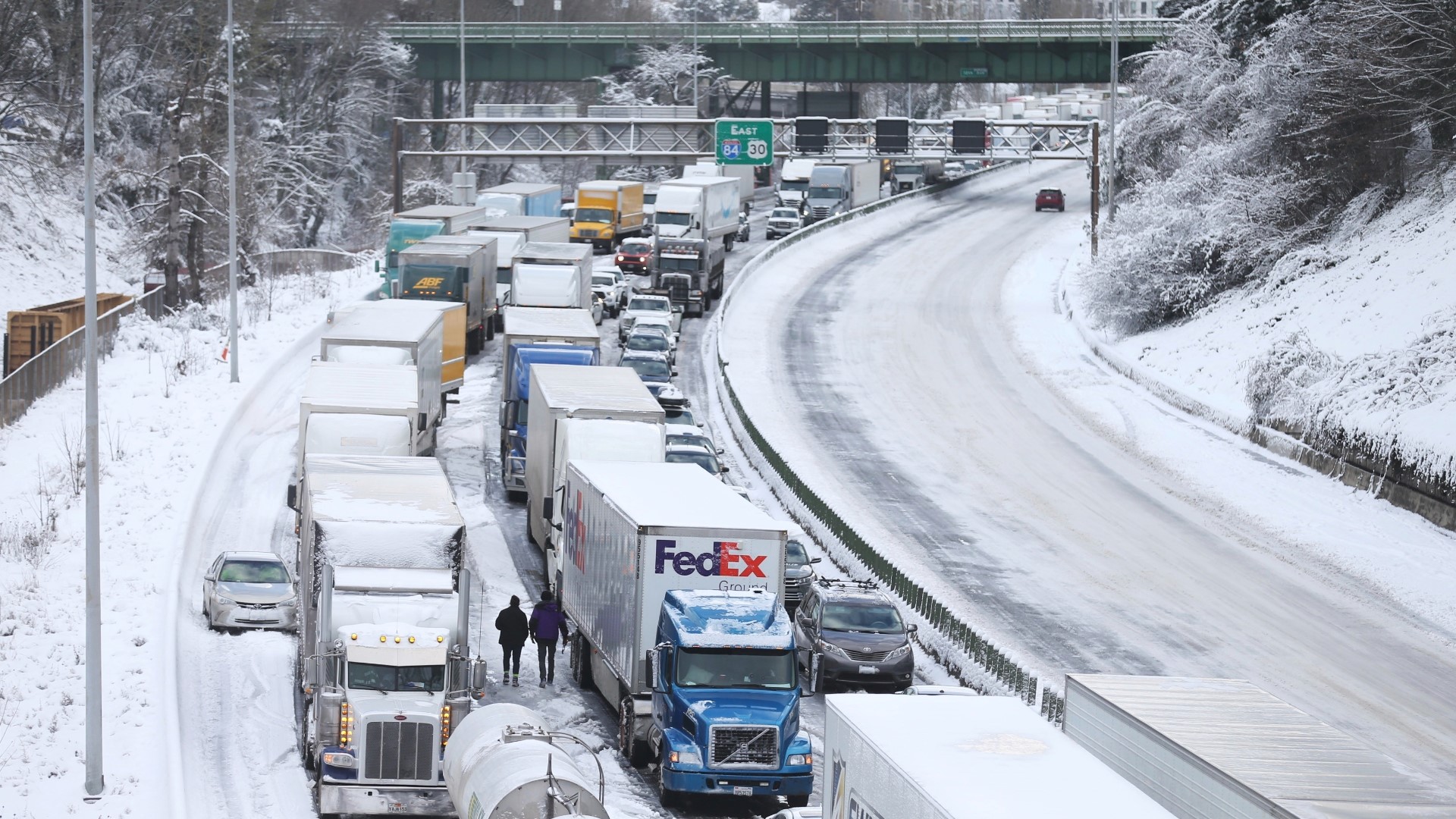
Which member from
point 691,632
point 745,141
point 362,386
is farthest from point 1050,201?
point 691,632

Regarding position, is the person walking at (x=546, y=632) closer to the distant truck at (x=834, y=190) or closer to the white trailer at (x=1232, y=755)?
the white trailer at (x=1232, y=755)

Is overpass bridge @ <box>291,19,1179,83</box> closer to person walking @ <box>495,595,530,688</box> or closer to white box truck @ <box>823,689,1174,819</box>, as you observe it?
person walking @ <box>495,595,530,688</box>

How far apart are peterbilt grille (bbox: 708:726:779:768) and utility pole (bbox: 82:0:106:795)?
709 cm

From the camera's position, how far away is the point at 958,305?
63594 mm

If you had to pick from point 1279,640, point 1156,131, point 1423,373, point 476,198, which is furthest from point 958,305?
point 1279,640

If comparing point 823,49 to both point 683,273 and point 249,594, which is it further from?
point 249,594

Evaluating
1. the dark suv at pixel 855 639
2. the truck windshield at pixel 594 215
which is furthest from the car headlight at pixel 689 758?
the truck windshield at pixel 594 215

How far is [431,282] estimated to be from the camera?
46969 mm

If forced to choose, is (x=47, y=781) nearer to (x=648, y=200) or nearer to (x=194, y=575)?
(x=194, y=575)

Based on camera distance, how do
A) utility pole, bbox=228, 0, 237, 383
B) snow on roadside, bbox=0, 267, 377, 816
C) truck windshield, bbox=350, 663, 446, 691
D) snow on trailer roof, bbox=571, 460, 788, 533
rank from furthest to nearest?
utility pole, bbox=228, 0, 237, 383 < snow on trailer roof, bbox=571, 460, 788, 533 < snow on roadside, bbox=0, 267, 377, 816 < truck windshield, bbox=350, 663, 446, 691

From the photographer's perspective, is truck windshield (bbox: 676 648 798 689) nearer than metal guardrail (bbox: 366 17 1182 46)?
Yes

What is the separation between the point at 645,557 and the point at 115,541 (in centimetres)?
1346

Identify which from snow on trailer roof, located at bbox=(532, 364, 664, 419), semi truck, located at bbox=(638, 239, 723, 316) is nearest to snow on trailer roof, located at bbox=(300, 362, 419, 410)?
snow on trailer roof, located at bbox=(532, 364, 664, 419)

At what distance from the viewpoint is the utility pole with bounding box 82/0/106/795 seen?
19.2 metres
